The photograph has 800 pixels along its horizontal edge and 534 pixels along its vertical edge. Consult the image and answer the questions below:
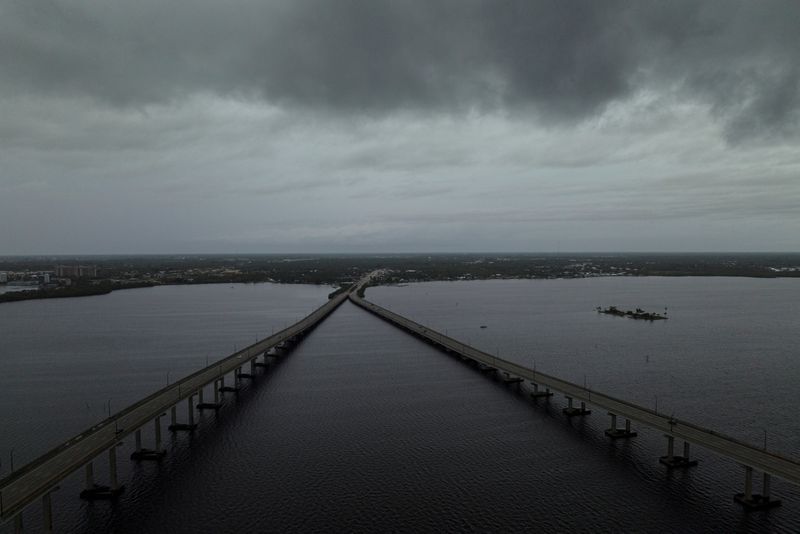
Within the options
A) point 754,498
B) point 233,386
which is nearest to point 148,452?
point 233,386

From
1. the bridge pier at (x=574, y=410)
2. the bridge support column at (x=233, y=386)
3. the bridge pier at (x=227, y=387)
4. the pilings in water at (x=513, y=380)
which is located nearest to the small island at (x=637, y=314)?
the pilings in water at (x=513, y=380)

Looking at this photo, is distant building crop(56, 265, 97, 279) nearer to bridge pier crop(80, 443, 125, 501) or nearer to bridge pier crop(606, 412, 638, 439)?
bridge pier crop(80, 443, 125, 501)

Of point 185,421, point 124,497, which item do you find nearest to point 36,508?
point 124,497

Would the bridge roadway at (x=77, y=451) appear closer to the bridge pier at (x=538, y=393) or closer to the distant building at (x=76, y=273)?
the bridge pier at (x=538, y=393)

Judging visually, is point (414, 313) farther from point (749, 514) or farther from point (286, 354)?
point (749, 514)

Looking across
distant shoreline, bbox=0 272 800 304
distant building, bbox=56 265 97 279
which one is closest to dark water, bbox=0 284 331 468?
distant shoreline, bbox=0 272 800 304

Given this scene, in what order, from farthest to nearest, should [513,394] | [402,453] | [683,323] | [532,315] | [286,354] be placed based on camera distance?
1. [532,315]
2. [683,323]
3. [286,354]
4. [513,394]
5. [402,453]

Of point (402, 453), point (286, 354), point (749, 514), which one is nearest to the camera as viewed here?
point (749, 514)
